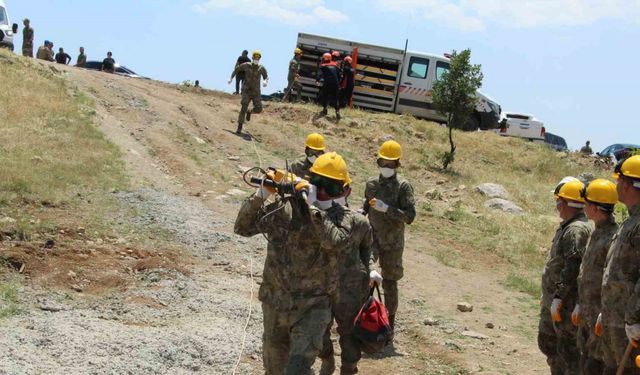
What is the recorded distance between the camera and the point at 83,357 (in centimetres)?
661

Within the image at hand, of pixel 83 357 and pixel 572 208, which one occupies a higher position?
Result: pixel 572 208

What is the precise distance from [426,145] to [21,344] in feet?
56.9

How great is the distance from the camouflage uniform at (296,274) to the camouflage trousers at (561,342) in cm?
199

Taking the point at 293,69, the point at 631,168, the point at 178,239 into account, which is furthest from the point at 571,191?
the point at 293,69

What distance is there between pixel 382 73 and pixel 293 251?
783 inches

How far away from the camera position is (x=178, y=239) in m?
11.0

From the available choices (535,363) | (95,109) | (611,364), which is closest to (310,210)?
(611,364)

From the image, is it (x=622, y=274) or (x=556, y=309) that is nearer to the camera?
(x=622, y=274)

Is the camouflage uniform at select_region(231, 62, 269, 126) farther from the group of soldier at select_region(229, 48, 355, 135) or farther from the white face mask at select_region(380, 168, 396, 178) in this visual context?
the white face mask at select_region(380, 168, 396, 178)

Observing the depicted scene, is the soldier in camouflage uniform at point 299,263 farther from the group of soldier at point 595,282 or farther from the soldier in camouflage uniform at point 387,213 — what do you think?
the soldier in camouflage uniform at point 387,213

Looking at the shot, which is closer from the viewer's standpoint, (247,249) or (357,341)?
(357,341)

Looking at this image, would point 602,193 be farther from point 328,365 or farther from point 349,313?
point 328,365

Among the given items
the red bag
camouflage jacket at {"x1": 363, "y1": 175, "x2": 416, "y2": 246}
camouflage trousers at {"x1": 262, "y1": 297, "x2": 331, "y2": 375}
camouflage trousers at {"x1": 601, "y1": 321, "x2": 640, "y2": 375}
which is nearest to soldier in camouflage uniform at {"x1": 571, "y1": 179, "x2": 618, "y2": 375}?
camouflage trousers at {"x1": 601, "y1": 321, "x2": 640, "y2": 375}

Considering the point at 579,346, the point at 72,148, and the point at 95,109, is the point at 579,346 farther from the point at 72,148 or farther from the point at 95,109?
the point at 95,109
